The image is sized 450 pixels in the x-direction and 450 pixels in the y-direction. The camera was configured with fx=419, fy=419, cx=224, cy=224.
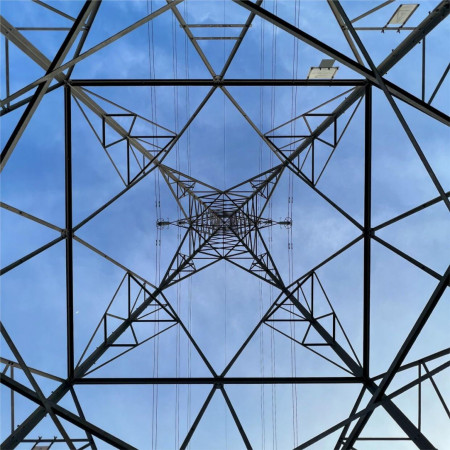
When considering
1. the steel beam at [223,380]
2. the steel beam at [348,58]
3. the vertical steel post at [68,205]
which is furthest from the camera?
the vertical steel post at [68,205]

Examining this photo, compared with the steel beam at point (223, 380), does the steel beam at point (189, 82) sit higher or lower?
higher

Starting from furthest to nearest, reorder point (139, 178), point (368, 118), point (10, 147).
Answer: point (139, 178) → point (368, 118) → point (10, 147)

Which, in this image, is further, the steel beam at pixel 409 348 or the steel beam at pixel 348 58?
the steel beam at pixel 348 58

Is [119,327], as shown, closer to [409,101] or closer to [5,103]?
[5,103]

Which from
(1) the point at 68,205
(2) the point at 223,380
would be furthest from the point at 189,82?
(2) the point at 223,380

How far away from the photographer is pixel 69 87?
10016 mm

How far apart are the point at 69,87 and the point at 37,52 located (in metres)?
1.34

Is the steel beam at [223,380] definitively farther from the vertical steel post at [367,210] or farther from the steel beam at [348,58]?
the steel beam at [348,58]

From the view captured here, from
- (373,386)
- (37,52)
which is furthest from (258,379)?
(37,52)

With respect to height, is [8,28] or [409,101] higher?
[8,28]

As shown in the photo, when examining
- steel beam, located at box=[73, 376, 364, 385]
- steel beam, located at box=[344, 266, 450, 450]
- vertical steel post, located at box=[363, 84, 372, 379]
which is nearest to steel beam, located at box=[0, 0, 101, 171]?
steel beam, located at box=[73, 376, 364, 385]

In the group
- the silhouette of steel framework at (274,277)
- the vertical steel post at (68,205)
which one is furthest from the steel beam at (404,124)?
the vertical steel post at (68,205)

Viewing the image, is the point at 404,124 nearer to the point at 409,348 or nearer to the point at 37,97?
the point at 409,348

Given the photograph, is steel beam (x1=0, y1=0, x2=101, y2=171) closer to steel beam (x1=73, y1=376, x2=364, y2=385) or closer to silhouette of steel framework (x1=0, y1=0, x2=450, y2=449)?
silhouette of steel framework (x1=0, y1=0, x2=450, y2=449)
